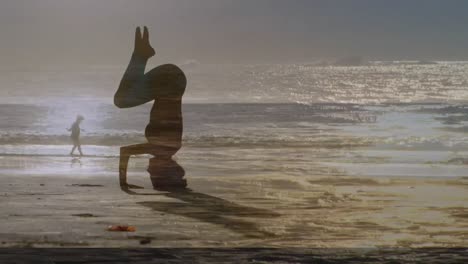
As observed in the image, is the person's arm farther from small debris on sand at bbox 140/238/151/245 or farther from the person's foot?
small debris on sand at bbox 140/238/151/245

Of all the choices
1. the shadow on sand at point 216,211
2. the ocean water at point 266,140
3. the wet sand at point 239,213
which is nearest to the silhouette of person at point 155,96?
the wet sand at point 239,213

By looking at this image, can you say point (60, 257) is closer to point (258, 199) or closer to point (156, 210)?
point (156, 210)

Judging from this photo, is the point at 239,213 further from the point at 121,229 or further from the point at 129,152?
the point at 129,152

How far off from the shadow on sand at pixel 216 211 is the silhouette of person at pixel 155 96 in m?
1.35

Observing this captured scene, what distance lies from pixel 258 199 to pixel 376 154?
1261 centimetres

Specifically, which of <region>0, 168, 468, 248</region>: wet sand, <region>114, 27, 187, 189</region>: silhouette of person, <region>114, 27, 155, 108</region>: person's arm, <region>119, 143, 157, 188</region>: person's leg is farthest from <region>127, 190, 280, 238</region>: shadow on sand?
<region>114, 27, 155, 108</region>: person's arm

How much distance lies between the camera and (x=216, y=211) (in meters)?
12.6

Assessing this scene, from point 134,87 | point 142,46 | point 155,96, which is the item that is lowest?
point 155,96

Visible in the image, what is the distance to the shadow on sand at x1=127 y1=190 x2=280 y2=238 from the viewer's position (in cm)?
1102

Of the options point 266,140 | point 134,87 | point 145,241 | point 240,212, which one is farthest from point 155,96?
point 266,140

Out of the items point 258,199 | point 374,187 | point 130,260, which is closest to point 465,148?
point 374,187

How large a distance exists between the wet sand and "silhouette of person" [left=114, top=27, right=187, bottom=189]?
0.80m

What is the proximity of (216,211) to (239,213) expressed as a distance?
383mm

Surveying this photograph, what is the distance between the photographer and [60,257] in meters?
7.89
